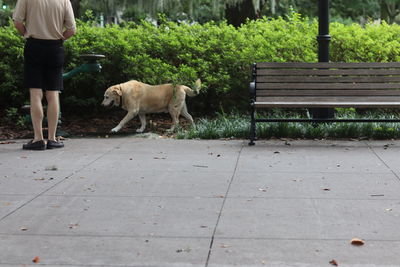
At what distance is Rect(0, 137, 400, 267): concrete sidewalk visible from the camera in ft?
13.9

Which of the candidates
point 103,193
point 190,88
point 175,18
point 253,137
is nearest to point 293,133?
point 253,137

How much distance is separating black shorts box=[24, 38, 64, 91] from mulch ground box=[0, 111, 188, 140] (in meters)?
1.32

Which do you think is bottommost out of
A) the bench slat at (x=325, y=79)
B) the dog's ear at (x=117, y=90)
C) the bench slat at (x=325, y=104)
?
the bench slat at (x=325, y=104)

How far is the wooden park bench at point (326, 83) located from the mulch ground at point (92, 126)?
1588mm

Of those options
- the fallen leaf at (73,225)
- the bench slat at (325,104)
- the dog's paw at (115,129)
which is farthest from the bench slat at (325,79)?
the fallen leaf at (73,225)

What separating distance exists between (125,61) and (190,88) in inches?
41.6

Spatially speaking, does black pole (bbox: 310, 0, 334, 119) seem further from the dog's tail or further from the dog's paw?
the dog's paw

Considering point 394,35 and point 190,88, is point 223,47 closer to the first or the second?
point 190,88

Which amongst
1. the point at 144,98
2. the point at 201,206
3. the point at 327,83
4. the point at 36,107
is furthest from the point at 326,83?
the point at 201,206

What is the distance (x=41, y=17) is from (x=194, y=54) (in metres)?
3.04

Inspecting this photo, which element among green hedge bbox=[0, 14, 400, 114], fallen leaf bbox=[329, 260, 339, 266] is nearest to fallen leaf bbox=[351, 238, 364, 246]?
fallen leaf bbox=[329, 260, 339, 266]

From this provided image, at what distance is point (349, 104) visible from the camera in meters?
8.41

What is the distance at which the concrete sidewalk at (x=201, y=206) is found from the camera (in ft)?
13.9

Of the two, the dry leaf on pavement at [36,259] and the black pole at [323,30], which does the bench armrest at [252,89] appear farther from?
the dry leaf on pavement at [36,259]
